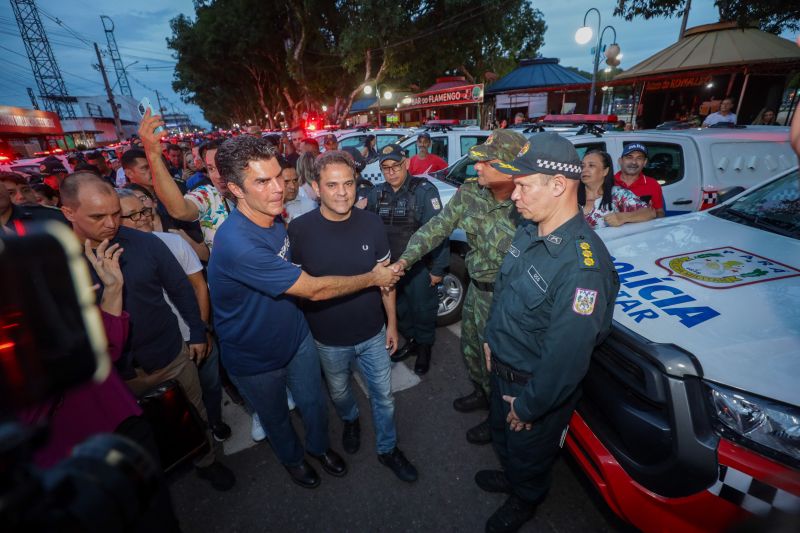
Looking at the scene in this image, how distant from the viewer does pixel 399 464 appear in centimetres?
246

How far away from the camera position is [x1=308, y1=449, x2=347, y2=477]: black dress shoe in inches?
98.6

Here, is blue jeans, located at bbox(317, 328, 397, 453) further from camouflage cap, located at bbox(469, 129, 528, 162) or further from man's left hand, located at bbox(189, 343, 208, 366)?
camouflage cap, located at bbox(469, 129, 528, 162)

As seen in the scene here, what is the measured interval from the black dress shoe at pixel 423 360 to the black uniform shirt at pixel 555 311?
5.75 feet

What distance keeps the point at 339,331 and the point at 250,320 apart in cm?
55

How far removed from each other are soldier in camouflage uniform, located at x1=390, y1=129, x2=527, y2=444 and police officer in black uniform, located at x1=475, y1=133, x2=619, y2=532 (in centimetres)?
52

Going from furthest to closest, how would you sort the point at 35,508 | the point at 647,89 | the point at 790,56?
the point at 647,89 < the point at 790,56 < the point at 35,508

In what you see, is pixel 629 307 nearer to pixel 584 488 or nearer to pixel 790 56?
pixel 584 488

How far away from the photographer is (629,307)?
1958 millimetres

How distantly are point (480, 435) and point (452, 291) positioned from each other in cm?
186

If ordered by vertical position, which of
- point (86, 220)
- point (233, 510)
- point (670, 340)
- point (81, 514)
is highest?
point (86, 220)

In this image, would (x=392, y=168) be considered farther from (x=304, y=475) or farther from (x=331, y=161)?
(x=304, y=475)

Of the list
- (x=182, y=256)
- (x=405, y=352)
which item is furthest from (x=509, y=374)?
(x=182, y=256)

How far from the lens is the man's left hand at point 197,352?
8.22 feet

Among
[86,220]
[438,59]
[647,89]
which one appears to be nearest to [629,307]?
[86,220]
